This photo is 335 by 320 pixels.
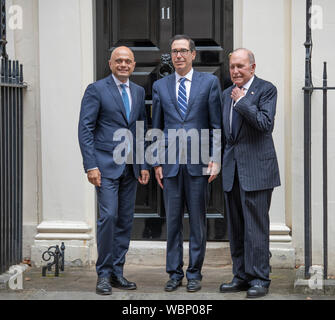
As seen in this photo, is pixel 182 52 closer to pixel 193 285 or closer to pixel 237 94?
pixel 237 94

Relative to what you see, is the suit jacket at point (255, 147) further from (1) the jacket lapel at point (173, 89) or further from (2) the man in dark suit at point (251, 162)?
(1) the jacket lapel at point (173, 89)

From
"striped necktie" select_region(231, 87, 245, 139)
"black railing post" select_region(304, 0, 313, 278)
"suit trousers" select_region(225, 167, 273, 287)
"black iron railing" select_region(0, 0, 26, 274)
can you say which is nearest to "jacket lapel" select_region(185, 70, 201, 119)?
"striped necktie" select_region(231, 87, 245, 139)

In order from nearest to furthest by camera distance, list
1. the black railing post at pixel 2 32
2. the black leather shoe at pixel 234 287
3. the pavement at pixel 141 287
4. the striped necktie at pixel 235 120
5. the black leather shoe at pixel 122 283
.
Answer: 1. the striped necktie at pixel 235 120
2. the pavement at pixel 141 287
3. the black leather shoe at pixel 234 287
4. the black leather shoe at pixel 122 283
5. the black railing post at pixel 2 32

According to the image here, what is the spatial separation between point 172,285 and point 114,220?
2.31ft

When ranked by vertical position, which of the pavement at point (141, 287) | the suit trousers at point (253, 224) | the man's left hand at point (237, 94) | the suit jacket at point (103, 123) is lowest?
the pavement at point (141, 287)

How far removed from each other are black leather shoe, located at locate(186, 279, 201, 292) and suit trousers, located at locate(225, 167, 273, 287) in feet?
1.28

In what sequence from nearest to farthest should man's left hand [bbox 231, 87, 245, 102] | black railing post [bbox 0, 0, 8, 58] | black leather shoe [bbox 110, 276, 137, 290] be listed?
1. man's left hand [bbox 231, 87, 245, 102]
2. black leather shoe [bbox 110, 276, 137, 290]
3. black railing post [bbox 0, 0, 8, 58]

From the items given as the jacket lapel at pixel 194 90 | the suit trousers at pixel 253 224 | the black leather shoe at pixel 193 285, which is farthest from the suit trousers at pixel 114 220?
the suit trousers at pixel 253 224

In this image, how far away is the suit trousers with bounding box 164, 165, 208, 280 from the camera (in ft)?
18.2

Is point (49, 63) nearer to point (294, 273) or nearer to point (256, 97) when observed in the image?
point (256, 97)

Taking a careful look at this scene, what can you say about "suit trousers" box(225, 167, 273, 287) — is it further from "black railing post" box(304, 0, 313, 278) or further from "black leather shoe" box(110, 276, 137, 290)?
"black leather shoe" box(110, 276, 137, 290)

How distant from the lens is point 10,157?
239 inches

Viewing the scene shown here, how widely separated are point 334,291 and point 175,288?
4.11 ft

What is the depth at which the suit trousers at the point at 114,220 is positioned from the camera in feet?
18.1
